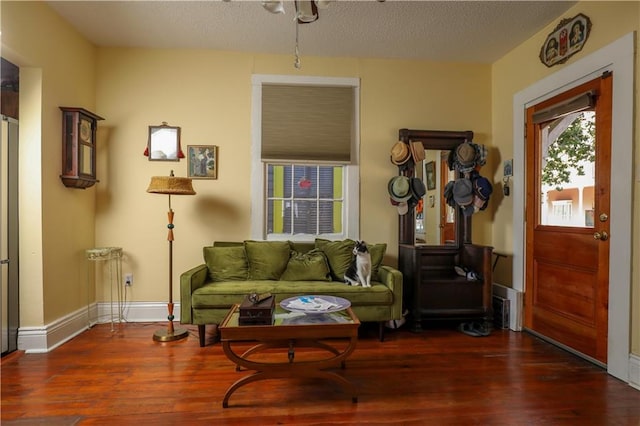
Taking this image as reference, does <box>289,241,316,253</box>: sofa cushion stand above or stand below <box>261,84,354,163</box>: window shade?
below

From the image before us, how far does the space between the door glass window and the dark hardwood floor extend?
1.17m

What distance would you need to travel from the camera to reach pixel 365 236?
3.87m

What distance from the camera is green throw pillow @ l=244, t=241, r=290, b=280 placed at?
11.0ft

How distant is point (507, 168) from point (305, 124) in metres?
2.23

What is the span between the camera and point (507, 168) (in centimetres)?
367

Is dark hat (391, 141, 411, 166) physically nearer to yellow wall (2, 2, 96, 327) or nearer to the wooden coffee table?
the wooden coffee table

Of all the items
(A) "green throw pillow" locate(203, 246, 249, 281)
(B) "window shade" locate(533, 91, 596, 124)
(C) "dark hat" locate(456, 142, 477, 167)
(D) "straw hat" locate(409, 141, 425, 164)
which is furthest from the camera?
(D) "straw hat" locate(409, 141, 425, 164)

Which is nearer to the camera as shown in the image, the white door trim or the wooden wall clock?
the white door trim

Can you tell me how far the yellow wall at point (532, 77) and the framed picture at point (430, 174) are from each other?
76 centimetres

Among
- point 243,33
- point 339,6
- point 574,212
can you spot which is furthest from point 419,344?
point 243,33

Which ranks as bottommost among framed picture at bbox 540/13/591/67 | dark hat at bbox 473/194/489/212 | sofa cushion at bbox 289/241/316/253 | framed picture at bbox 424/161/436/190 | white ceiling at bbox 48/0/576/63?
sofa cushion at bbox 289/241/316/253

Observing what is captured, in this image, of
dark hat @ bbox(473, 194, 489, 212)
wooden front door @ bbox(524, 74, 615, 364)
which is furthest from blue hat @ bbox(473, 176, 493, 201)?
wooden front door @ bbox(524, 74, 615, 364)

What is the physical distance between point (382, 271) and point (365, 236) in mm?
607

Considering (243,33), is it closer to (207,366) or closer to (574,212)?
(207,366)
